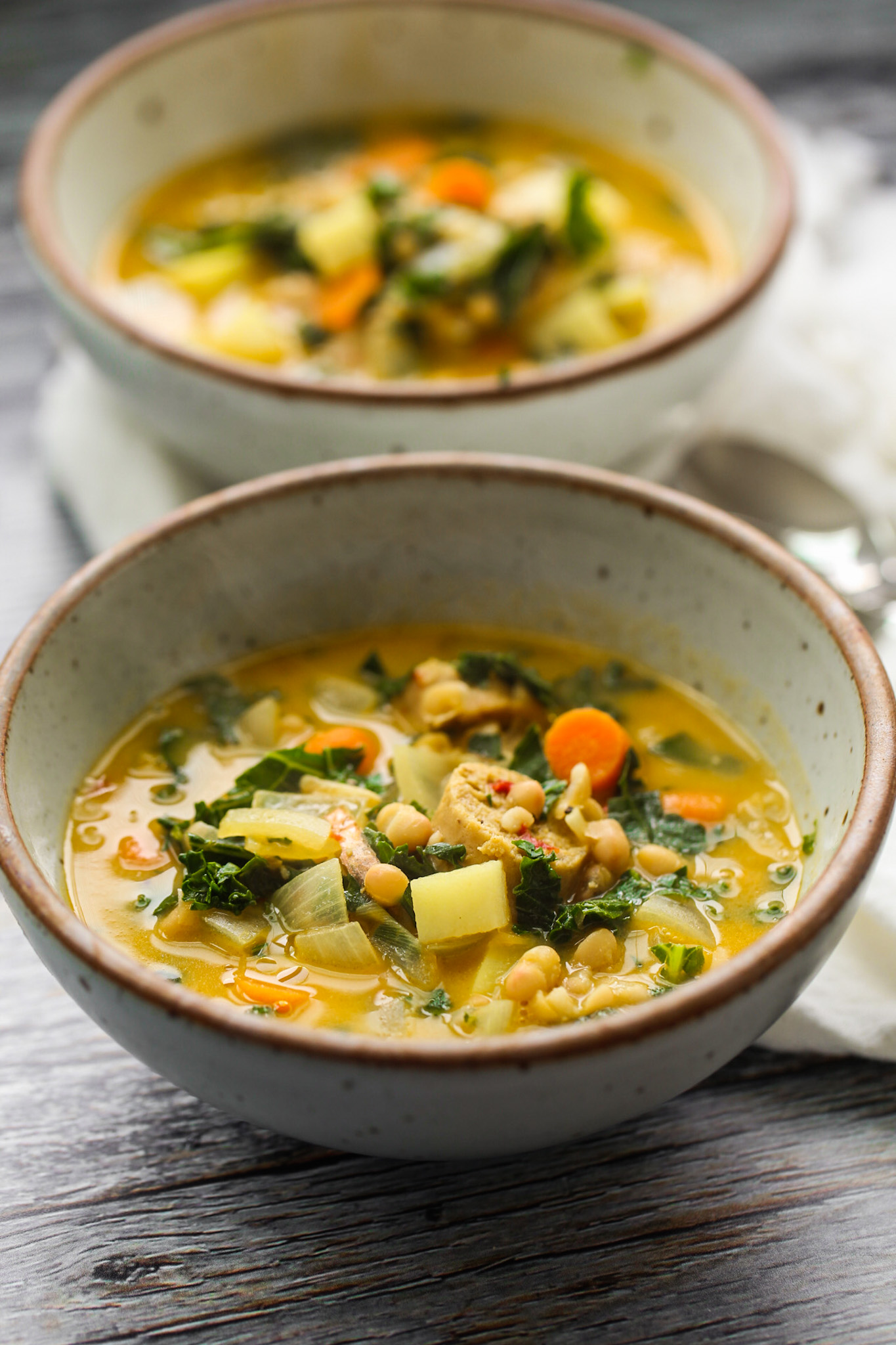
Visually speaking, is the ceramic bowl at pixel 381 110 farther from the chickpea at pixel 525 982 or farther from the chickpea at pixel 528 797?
the chickpea at pixel 525 982

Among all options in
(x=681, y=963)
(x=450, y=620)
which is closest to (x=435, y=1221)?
(x=681, y=963)

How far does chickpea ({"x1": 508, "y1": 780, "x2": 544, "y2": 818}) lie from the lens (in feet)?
8.25

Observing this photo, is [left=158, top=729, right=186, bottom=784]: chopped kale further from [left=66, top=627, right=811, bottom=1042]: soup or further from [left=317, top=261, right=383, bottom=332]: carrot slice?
[left=317, top=261, right=383, bottom=332]: carrot slice

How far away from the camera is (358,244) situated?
4.07 m

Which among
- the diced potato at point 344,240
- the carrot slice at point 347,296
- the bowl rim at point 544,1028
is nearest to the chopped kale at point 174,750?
the bowl rim at point 544,1028

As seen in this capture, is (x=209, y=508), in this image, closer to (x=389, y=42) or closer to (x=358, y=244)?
(x=358, y=244)

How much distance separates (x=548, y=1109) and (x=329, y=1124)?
297 millimetres

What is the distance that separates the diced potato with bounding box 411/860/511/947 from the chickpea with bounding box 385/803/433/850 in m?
0.11

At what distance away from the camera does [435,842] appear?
96.3 inches

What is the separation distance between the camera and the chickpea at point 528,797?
2.51 metres

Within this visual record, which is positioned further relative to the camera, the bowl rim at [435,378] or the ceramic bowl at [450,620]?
the bowl rim at [435,378]

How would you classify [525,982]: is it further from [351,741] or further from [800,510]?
[800,510]

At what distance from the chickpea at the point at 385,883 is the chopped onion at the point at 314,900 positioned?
48 mm

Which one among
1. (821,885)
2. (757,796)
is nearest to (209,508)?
(757,796)
